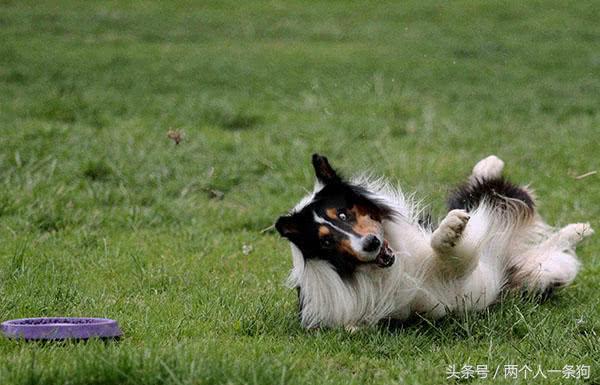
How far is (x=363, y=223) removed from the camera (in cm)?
604

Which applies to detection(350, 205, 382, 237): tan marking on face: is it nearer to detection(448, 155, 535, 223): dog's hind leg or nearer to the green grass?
the green grass

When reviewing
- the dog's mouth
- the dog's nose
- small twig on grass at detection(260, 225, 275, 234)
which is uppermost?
the dog's nose

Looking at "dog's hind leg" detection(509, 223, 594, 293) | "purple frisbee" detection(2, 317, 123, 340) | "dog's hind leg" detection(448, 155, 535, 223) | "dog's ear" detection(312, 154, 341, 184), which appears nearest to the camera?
"purple frisbee" detection(2, 317, 123, 340)

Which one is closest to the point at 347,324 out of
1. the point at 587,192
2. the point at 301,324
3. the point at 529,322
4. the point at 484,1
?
the point at 301,324

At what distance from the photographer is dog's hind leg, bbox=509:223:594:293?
6930 mm

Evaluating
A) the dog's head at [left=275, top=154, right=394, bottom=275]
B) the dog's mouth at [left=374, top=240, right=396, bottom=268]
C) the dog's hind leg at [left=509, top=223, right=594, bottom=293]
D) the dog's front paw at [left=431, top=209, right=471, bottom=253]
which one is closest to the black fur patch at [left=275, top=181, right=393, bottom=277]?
the dog's head at [left=275, top=154, right=394, bottom=275]

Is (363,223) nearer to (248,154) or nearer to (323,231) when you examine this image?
(323,231)

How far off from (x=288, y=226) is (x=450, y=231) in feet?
3.03

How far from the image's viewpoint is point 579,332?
6117 mm

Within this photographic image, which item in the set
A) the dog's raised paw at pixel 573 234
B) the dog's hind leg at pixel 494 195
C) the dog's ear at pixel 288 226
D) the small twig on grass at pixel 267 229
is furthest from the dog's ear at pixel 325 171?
the small twig on grass at pixel 267 229

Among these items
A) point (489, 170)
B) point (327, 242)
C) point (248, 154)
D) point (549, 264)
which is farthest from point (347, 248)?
point (248, 154)

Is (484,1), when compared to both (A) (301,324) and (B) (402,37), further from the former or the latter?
(A) (301,324)

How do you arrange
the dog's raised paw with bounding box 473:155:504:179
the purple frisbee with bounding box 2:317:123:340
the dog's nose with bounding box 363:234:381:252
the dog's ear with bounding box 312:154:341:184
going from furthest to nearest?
the dog's raised paw with bounding box 473:155:504:179 < the dog's ear with bounding box 312:154:341:184 < the dog's nose with bounding box 363:234:381:252 < the purple frisbee with bounding box 2:317:123:340

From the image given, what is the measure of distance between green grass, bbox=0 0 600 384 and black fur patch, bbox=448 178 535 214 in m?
0.75
